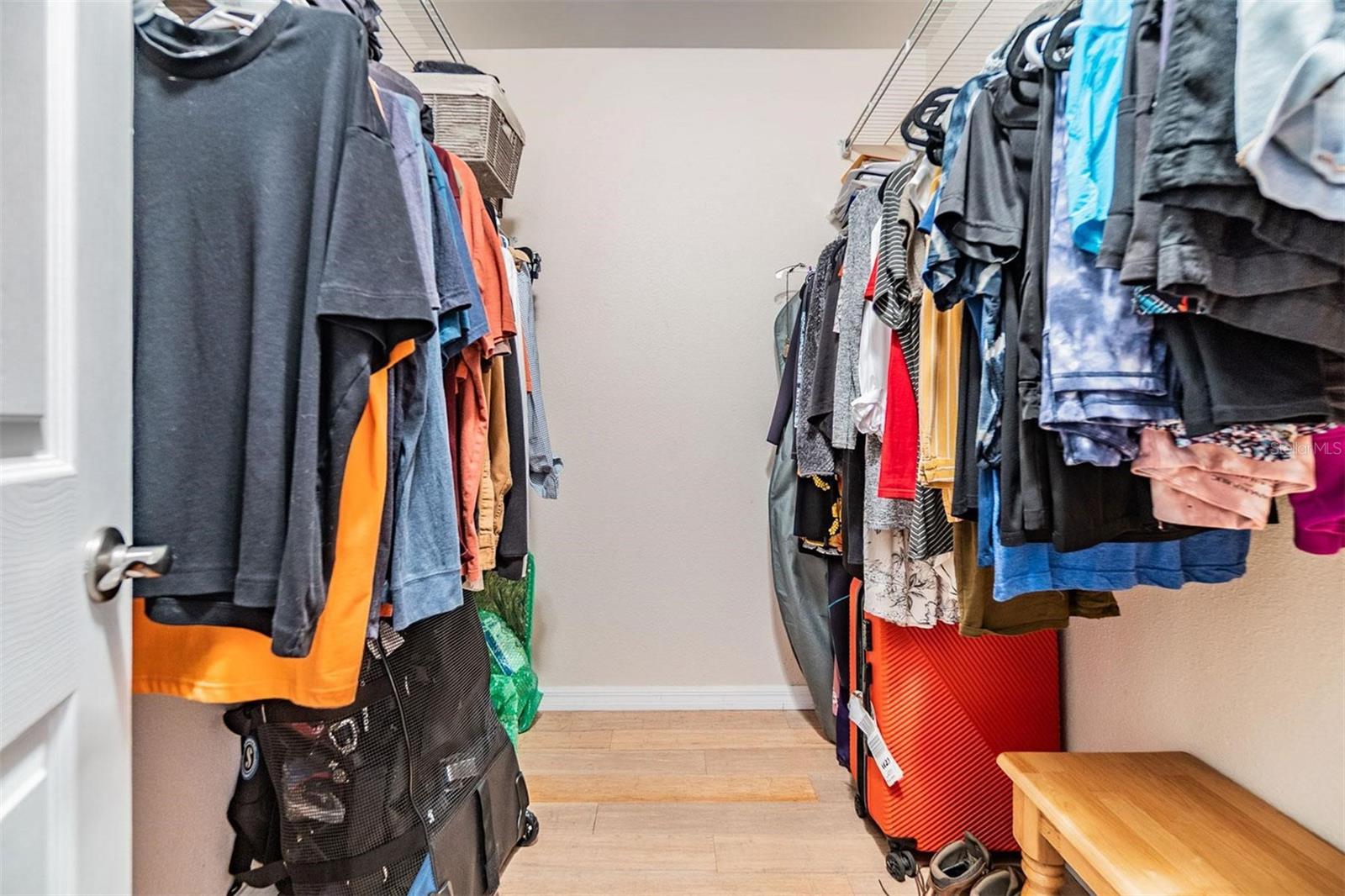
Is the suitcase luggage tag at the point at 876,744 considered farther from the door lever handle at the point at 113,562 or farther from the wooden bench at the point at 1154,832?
the door lever handle at the point at 113,562

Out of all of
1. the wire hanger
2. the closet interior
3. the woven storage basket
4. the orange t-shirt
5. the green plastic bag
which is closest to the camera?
the closet interior

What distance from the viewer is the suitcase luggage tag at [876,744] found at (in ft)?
4.87

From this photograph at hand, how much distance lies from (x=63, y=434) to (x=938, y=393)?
1.11m

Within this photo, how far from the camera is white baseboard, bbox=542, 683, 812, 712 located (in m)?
2.33

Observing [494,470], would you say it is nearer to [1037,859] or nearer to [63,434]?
[63,434]

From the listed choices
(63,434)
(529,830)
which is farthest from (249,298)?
(529,830)

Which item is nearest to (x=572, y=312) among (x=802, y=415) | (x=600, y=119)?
(x=600, y=119)

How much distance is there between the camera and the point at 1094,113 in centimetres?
73

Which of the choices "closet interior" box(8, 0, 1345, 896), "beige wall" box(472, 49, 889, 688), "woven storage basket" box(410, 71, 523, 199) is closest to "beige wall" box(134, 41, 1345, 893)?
"beige wall" box(472, 49, 889, 688)

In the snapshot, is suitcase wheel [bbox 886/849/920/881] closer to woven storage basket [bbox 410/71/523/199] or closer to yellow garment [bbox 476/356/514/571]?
yellow garment [bbox 476/356/514/571]

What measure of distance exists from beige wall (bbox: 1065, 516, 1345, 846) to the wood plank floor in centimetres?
66

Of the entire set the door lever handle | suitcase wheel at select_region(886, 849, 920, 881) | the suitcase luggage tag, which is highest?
the door lever handle

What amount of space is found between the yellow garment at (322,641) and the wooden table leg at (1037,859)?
1100 mm

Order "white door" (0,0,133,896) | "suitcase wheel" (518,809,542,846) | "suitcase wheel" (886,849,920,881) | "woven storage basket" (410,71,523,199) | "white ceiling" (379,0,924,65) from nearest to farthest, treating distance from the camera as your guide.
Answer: "white door" (0,0,133,896), "suitcase wheel" (886,849,920,881), "suitcase wheel" (518,809,542,846), "woven storage basket" (410,71,523,199), "white ceiling" (379,0,924,65)
